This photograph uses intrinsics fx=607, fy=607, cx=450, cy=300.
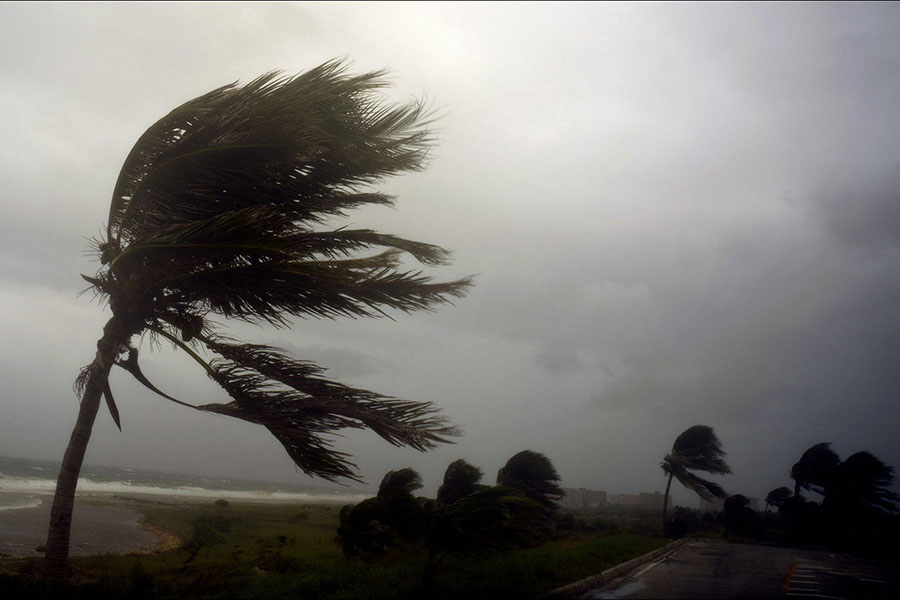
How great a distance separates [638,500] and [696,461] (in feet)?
107

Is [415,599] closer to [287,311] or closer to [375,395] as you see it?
[375,395]

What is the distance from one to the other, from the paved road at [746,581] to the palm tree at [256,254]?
4.91m

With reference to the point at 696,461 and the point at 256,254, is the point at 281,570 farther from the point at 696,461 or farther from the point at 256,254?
the point at 696,461

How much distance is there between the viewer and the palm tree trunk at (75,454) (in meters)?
6.18

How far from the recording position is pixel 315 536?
40.5ft

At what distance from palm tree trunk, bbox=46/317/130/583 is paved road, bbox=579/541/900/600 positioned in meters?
6.30

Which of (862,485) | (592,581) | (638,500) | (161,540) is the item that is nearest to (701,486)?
(862,485)

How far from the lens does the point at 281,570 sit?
28.5 ft

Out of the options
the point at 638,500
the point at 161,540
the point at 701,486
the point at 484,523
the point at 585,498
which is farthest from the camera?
the point at 638,500

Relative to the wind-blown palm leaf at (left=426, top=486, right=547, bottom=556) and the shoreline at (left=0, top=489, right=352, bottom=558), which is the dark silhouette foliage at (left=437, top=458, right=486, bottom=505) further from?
the shoreline at (left=0, top=489, right=352, bottom=558)

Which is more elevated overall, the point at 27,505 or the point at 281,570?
the point at 281,570

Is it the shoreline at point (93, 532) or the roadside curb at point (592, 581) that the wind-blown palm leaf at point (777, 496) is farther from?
the shoreline at point (93, 532)

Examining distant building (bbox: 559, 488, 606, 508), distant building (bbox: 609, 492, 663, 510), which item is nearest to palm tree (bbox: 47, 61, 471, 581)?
distant building (bbox: 559, 488, 606, 508)

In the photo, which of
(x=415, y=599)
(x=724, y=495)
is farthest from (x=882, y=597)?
(x=724, y=495)
